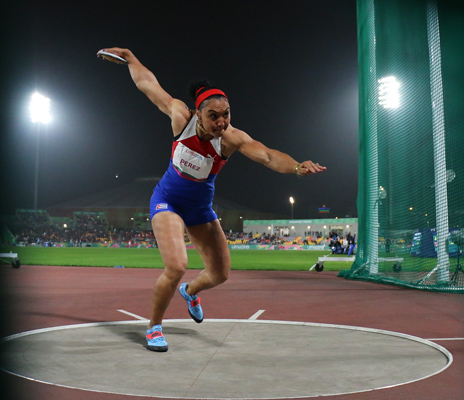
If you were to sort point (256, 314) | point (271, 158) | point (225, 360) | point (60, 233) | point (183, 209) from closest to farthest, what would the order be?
point (225, 360)
point (271, 158)
point (183, 209)
point (256, 314)
point (60, 233)

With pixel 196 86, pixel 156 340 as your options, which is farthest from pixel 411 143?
pixel 156 340

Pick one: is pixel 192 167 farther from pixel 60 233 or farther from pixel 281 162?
pixel 60 233

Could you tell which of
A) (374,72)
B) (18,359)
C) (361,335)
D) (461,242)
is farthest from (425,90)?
(18,359)

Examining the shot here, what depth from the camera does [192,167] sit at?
4.57m

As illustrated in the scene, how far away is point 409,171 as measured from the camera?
12.4m

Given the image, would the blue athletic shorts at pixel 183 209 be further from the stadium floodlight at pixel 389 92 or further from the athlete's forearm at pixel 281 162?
the stadium floodlight at pixel 389 92

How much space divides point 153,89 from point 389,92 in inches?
377

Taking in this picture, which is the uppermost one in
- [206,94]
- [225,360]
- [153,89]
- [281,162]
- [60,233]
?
[153,89]

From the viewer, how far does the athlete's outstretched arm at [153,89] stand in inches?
182

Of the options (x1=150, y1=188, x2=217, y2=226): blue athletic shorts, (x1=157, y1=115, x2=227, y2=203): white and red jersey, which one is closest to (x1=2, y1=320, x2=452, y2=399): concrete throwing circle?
(x1=150, y1=188, x2=217, y2=226): blue athletic shorts

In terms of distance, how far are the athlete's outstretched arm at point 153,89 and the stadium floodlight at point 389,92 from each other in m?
9.11

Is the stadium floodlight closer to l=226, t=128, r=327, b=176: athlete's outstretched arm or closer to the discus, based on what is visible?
l=226, t=128, r=327, b=176: athlete's outstretched arm

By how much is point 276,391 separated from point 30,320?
4.46 meters

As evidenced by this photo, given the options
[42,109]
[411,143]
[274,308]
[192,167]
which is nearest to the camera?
[192,167]
